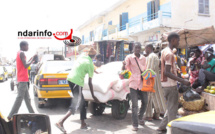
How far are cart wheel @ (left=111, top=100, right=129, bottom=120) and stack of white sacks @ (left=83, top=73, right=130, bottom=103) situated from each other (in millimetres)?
207

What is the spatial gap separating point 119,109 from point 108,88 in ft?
2.51

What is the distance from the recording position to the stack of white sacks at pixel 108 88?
5059mm

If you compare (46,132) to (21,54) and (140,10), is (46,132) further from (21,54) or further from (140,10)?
(140,10)

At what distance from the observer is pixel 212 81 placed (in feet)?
16.7

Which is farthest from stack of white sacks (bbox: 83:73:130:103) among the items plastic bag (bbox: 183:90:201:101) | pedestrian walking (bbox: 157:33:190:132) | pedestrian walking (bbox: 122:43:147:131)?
plastic bag (bbox: 183:90:201:101)

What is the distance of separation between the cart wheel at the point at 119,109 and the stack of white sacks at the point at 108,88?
207 millimetres

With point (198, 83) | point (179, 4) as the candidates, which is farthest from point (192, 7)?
point (198, 83)

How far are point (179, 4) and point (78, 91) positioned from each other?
12966 mm

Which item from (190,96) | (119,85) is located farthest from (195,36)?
(190,96)

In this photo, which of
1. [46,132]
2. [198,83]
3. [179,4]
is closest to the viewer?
[46,132]

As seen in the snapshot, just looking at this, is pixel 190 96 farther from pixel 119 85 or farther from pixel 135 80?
pixel 119 85

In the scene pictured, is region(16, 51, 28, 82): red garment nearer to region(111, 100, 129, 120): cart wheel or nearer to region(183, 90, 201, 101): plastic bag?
region(111, 100, 129, 120): cart wheel

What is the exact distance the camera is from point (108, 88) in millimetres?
5094

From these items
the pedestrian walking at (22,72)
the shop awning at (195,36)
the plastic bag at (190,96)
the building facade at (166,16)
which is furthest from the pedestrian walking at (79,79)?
the building facade at (166,16)
